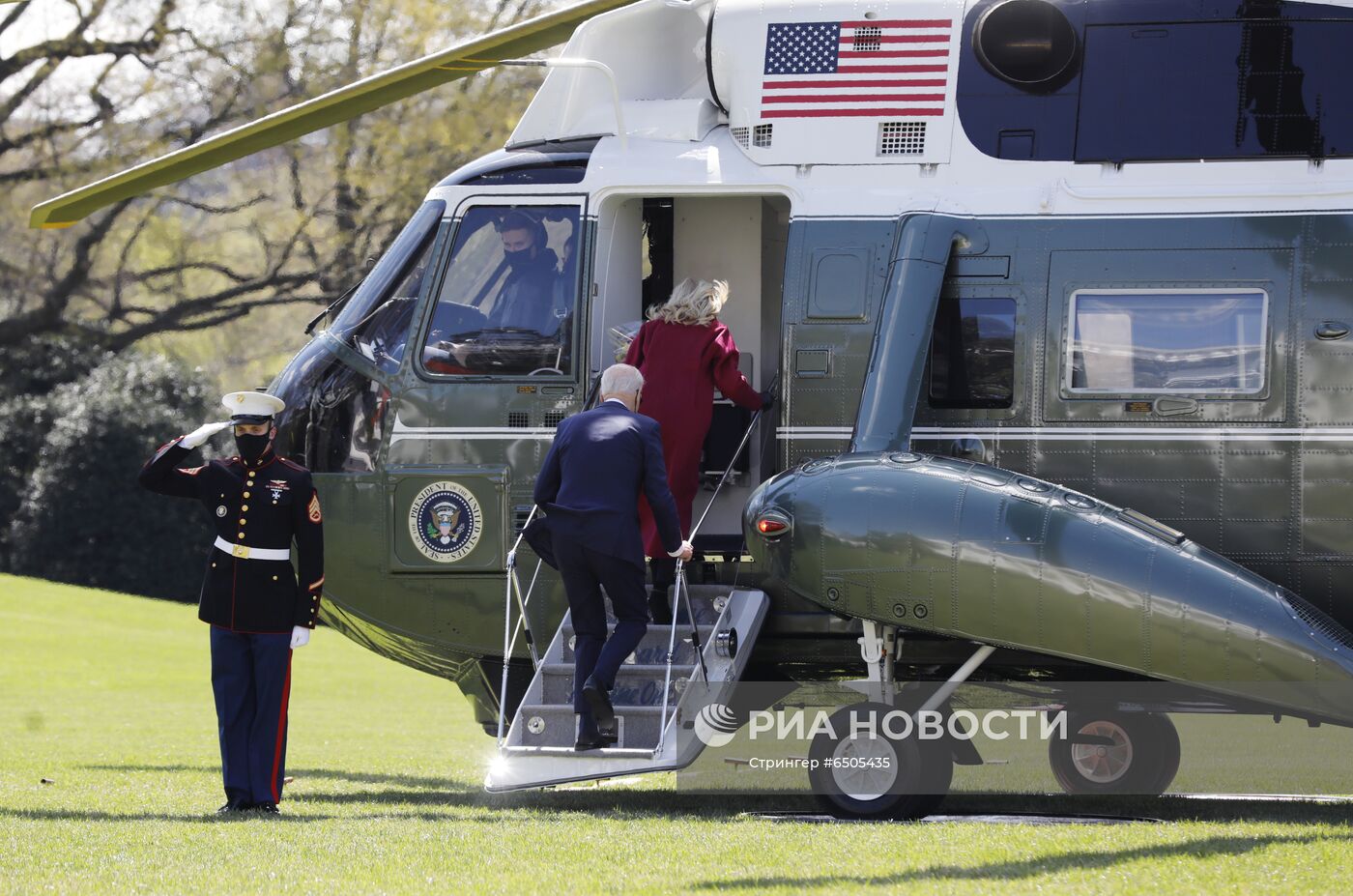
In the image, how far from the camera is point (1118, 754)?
→ 9.66 metres

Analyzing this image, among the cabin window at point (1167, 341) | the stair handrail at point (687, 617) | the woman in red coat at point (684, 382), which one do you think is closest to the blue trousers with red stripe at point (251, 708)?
the stair handrail at point (687, 617)

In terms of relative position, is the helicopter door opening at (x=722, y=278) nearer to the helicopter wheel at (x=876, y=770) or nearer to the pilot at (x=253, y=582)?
the helicopter wheel at (x=876, y=770)

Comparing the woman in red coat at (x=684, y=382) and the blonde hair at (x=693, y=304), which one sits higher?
the blonde hair at (x=693, y=304)

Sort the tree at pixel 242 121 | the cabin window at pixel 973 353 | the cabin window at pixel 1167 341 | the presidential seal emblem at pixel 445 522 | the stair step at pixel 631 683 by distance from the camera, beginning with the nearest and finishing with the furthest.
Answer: the stair step at pixel 631 683
the cabin window at pixel 1167 341
the cabin window at pixel 973 353
the presidential seal emblem at pixel 445 522
the tree at pixel 242 121

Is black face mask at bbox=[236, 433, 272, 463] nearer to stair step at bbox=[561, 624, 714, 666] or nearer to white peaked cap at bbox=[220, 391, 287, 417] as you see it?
white peaked cap at bbox=[220, 391, 287, 417]

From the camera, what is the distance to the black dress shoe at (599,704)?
7.77 meters

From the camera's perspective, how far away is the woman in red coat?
8.69 m

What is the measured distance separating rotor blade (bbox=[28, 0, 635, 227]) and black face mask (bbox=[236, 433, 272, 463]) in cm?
159

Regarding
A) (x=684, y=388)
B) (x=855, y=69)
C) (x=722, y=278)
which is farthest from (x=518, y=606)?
(x=855, y=69)

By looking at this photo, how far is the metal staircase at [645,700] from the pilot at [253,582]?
1.12 metres

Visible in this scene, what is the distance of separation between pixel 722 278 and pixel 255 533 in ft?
10.4

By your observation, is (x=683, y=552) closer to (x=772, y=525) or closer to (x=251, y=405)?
(x=772, y=525)

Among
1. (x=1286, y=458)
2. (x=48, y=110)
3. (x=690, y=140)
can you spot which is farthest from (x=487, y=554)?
(x=48, y=110)

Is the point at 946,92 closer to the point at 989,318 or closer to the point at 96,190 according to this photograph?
the point at 989,318
